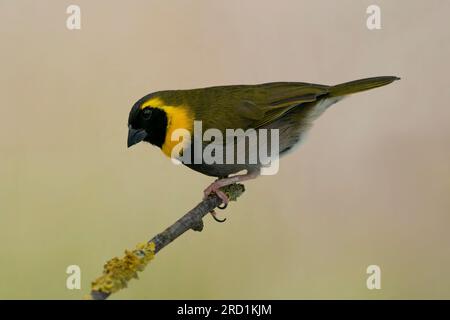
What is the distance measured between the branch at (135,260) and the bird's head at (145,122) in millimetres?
672

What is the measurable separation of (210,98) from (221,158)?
1.59 feet

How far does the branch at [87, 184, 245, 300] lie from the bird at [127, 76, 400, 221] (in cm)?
55

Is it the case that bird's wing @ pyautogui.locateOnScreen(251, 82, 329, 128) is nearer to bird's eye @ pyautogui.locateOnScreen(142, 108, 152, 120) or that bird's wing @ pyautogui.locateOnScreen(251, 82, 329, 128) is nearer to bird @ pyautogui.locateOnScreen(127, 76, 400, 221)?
bird @ pyautogui.locateOnScreen(127, 76, 400, 221)

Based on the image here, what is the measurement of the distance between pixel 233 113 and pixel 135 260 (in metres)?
1.50

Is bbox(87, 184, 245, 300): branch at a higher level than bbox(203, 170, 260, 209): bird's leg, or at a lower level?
lower

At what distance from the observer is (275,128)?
4.02 m

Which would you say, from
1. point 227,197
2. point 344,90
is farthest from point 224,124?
point 344,90

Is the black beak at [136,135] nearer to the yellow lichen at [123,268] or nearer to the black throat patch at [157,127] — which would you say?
the black throat patch at [157,127]

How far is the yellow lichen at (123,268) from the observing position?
258 centimetres

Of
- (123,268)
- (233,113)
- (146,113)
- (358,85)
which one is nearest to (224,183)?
(233,113)

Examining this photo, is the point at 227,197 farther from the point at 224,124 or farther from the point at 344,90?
the point at 344,90

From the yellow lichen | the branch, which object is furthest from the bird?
the yellow lichen

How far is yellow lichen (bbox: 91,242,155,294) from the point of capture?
2.58 metres

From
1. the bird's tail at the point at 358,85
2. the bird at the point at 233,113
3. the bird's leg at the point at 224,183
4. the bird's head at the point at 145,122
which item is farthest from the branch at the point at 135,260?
the bird's tail at the point at 358,85
